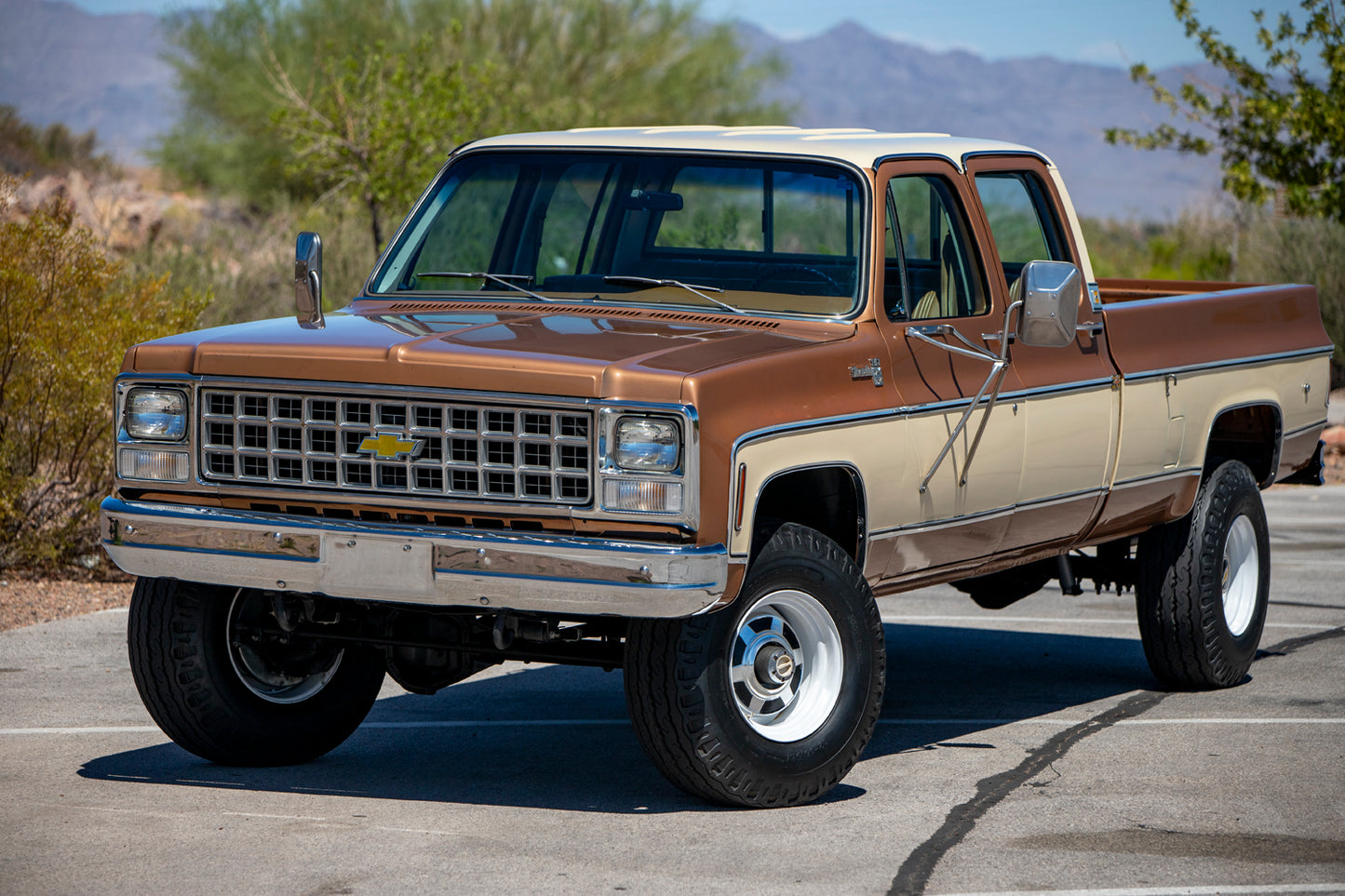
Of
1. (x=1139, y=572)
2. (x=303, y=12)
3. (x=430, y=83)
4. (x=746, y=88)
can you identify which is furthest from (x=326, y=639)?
(x=746, y=88)

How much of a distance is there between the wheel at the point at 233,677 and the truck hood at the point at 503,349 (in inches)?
34.4

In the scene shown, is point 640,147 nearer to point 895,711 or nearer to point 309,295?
point 309,295

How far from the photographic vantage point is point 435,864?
16.6 ft

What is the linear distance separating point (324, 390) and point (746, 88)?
30951 mm

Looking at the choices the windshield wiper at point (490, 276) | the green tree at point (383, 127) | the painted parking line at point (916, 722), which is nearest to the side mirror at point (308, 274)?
the windshield wiper at point (490, 276)

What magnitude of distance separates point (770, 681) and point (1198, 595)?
9.16ft

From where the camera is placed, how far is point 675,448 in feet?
16.9

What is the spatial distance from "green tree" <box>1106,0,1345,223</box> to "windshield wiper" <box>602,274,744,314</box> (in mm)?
12237

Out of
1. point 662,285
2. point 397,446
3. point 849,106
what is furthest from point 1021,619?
point 849,106

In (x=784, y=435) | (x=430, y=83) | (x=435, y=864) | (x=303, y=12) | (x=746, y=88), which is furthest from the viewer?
(x=746, y=88)

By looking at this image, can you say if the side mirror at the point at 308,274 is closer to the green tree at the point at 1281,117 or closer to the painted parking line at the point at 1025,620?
the painted parking line at the point at 1025,620

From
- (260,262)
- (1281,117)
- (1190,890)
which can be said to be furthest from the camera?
(260,262)

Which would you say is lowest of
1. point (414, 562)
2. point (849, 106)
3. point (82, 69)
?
point (414, 562)

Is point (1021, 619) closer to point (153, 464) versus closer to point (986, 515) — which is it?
point (986, 515)
